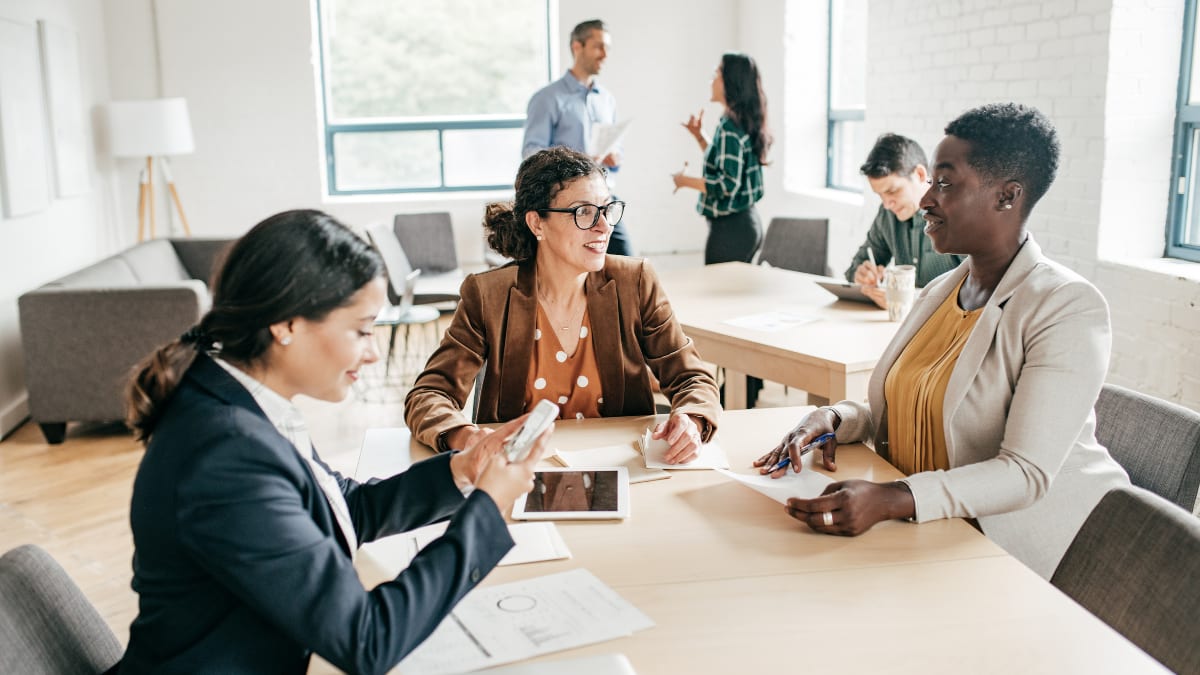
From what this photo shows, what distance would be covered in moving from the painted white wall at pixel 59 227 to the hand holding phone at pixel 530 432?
4399 mm

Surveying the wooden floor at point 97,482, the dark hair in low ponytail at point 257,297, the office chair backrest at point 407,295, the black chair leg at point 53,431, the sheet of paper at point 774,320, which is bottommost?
the wooden floor at point 97,482

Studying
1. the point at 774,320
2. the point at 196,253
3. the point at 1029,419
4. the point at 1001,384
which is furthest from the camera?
the point at 196,253

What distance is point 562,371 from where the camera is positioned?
8.29ft

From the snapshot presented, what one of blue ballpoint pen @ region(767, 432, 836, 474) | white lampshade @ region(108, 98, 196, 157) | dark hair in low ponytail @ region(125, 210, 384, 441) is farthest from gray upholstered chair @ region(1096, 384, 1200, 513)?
white lampshade @ region(108, 98, 196, 157)

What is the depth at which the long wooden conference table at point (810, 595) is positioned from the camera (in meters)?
1.31

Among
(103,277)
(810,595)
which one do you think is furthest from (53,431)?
(810,595)

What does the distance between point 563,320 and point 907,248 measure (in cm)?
179

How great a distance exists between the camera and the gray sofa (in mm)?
4781

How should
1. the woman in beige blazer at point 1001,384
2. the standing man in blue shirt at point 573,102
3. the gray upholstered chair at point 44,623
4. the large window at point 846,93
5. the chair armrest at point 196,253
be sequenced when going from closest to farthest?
the gray upholstered chair at point 44,623
the woman in beige blazer at point 1001,384
the standing man in blue shirt at point 573,102
the chair armrest at point 196,253
the large window at point 846,93

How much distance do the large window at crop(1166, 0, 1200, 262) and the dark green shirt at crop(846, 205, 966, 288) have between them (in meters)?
1.02

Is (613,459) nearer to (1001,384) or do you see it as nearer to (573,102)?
(1001,384)

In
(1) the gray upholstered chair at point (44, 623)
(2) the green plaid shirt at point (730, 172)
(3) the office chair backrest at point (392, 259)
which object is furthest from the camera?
(3) the office chair backrest at point (392, 259)

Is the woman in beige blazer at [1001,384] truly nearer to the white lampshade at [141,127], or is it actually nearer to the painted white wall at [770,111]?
the painted white wall at [770,111]

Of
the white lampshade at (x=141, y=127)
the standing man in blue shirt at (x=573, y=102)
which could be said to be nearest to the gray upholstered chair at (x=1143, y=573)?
the standing man in blue shirt at (x=573, y=102)
